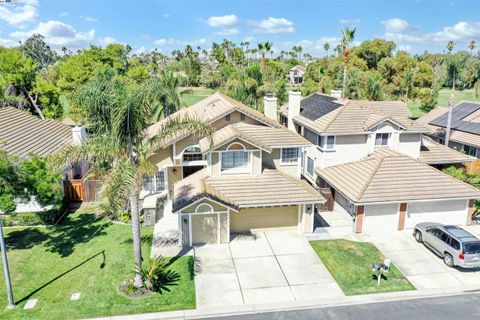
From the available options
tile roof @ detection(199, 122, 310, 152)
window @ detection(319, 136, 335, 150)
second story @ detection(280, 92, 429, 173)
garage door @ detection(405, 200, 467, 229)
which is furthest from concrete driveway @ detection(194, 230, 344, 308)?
second story @ detection(280, 92, 429, 173)

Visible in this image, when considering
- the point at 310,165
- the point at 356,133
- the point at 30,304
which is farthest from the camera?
the point at 310,165

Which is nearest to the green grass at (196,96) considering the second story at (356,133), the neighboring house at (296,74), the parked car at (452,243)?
the neighboring house at (296,74)

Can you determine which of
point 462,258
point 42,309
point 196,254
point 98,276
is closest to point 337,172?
point 462,258

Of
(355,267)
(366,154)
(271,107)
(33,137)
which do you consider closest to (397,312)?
(355,267)

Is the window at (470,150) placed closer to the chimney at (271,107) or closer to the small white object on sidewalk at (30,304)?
the chimney at (271,107)

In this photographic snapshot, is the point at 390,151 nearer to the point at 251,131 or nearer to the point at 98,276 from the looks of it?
the point at 251,131

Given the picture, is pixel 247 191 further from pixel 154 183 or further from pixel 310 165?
pixel 310 165
